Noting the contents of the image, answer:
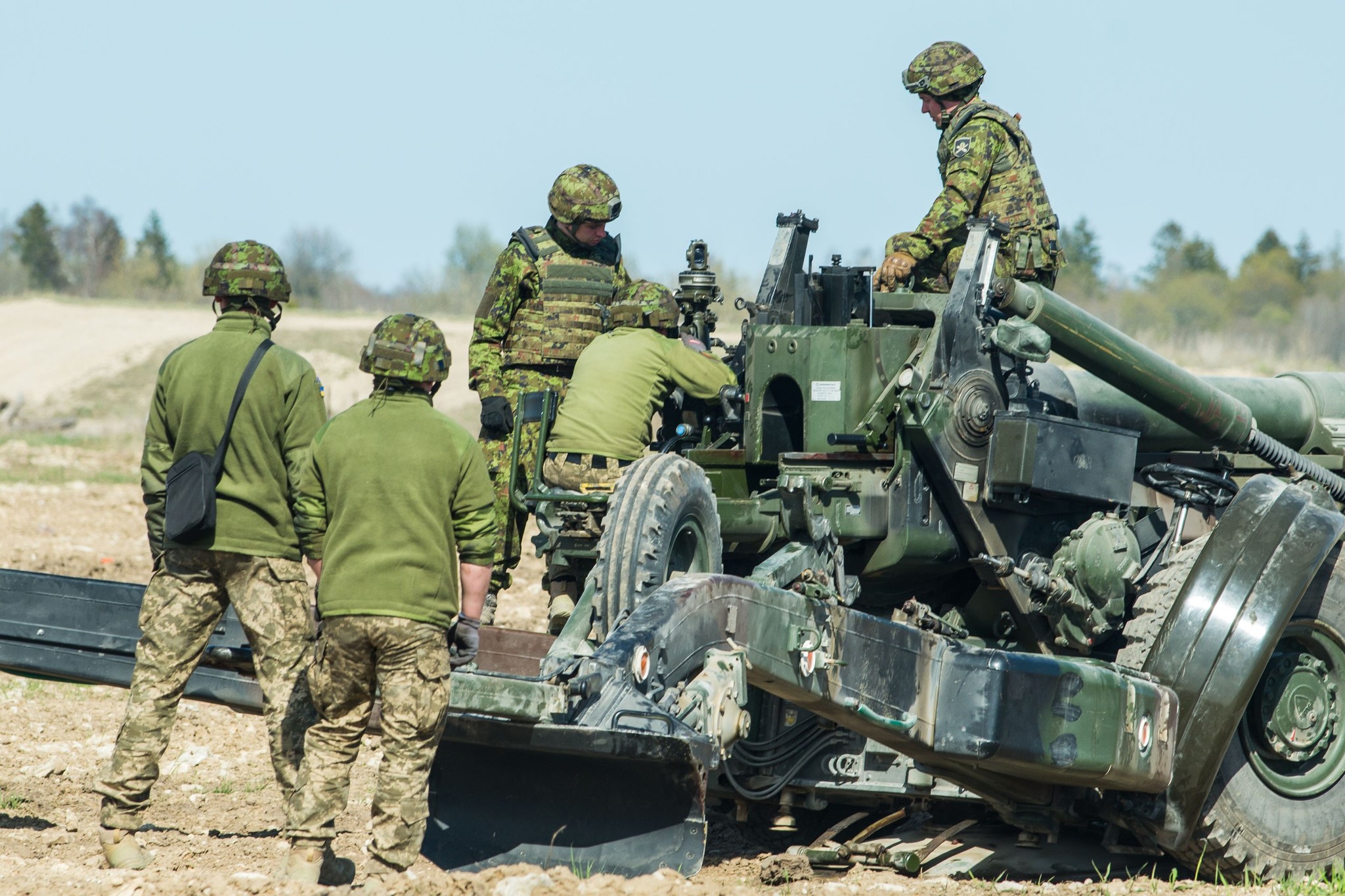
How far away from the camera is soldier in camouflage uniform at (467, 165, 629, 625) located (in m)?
8.20

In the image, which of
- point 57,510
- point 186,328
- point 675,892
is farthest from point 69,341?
point 675,892

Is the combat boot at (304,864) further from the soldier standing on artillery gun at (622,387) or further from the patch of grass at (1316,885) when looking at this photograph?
the patch of grass at (1316,885)

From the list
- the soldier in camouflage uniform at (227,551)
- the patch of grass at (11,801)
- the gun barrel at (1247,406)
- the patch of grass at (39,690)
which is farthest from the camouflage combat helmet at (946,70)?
the patch of grass at (39,690)

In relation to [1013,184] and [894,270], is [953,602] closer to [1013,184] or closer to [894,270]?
[894,270]

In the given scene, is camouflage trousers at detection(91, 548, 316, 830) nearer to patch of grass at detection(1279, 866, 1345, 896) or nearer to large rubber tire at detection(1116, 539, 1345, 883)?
large rubber tire at detection(1116, 539, 1345, 883)

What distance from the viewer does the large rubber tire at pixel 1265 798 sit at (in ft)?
22.4

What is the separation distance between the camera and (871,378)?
23.3 feet

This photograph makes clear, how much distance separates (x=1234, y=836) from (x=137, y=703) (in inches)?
162

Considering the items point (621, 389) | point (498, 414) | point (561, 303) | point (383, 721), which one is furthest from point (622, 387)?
point (383, 721)

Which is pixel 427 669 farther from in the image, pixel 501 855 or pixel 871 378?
pixel 871 378

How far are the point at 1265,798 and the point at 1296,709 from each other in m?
0.38

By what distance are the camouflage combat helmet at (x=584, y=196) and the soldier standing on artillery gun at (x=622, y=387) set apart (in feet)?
3.11

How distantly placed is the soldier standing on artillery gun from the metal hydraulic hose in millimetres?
1309

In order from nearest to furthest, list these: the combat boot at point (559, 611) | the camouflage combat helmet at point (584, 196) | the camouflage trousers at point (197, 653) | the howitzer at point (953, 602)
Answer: the howitzer at point (953, 602), the camouflage trousers at point (197, 653), the combat boot at point (559, 611), the camouflage combat helmet at point (584, 196)
